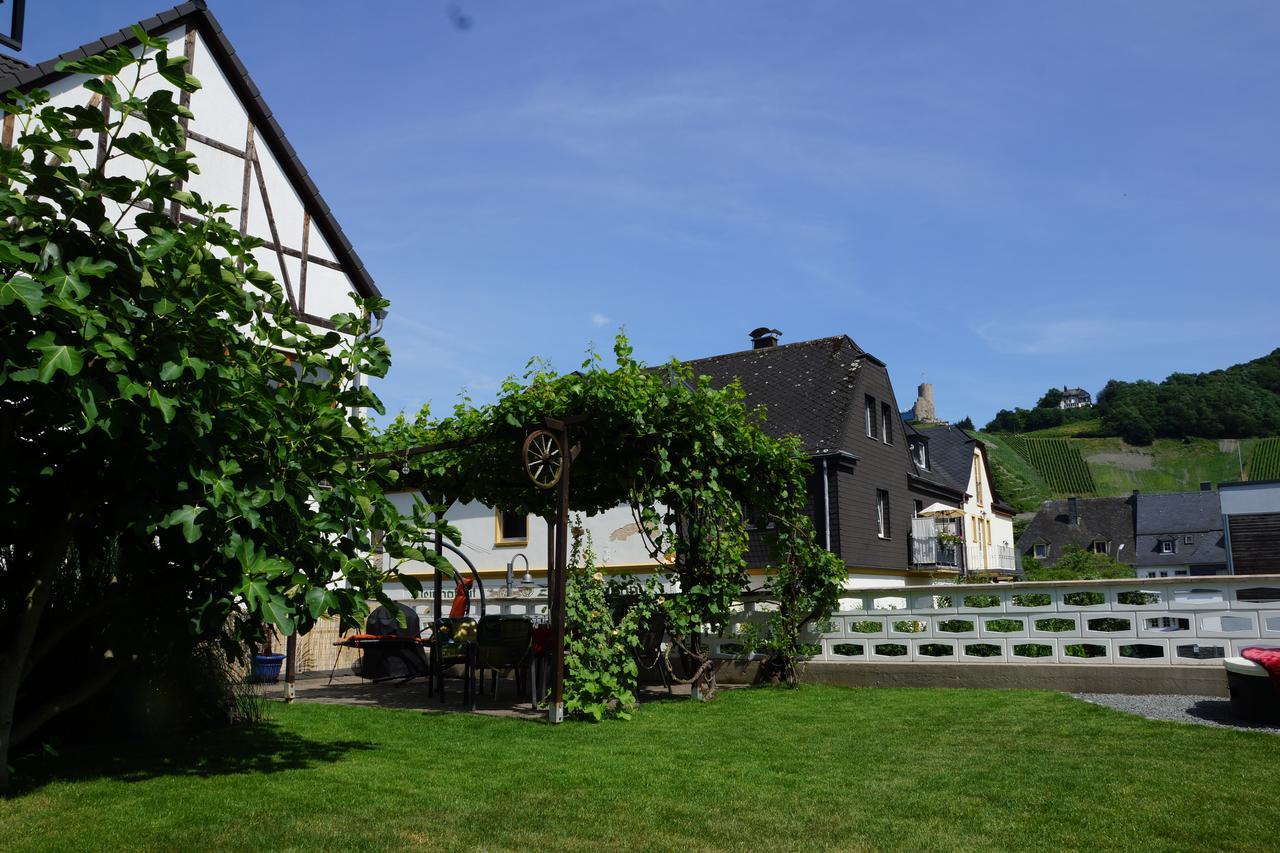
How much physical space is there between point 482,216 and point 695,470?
→ 3.52m

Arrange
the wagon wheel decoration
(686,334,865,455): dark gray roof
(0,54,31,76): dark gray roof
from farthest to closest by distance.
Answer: (686,334,865,455): dark gray roof
(0,54,31,76): dark gray roof
the wagon wheel decoration

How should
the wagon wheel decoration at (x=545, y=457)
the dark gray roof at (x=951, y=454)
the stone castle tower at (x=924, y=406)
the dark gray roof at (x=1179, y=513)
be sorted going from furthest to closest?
the dark gray roof at (x=1179, y=513) < the stone castle tower at (x=924, y=406) < the dark gray roof at (x=951, y=454) < the wagon wheel decoration at (x=545, y=457)

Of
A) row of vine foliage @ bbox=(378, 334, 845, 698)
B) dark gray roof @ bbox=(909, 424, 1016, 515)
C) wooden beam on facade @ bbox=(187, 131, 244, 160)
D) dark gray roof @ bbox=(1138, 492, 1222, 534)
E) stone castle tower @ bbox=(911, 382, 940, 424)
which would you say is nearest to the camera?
row of vine foliage @ bbox=(378, 334, 845, 698)

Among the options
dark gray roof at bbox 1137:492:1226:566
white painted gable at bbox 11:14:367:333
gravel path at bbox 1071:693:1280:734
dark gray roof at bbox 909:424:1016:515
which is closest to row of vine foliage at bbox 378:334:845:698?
gravel path at bbox 1071:693:1280:734

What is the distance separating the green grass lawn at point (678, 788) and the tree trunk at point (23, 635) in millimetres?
352

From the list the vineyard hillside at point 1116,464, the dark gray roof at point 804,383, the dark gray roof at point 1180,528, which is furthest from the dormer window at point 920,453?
the vineyard hillside at point 1116,464

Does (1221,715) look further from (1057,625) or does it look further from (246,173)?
(246,173)

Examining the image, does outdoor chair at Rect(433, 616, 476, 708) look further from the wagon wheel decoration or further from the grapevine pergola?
the wagon wheel decoration

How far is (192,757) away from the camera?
6.67 m

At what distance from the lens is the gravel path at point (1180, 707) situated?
8.34 metres

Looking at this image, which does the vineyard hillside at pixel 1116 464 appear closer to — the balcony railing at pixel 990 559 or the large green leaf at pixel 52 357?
the balcony railing at pixel 990 559

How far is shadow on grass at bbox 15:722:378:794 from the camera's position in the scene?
6090 millimetres

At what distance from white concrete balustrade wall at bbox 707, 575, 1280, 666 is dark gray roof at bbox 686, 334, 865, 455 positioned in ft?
45.3

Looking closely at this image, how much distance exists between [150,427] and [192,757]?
2.84 meters
